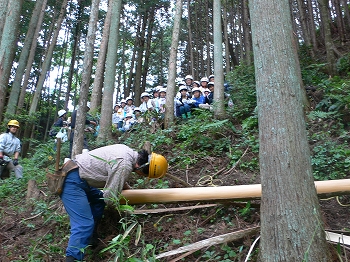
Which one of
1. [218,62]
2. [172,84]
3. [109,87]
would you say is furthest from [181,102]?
[109,87]

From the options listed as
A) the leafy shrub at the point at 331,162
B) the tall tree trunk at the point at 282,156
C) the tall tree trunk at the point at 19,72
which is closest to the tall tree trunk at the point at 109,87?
the tall tree trunk at the point at 19,72

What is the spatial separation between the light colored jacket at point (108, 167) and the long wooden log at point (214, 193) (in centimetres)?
38

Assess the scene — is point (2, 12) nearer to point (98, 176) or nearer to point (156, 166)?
point (98, 176)

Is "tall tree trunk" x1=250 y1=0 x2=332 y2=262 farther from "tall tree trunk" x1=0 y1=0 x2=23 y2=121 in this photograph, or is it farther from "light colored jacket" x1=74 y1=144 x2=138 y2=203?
"tall tree trunk" x1=0 y1=0 x2=23 y2=121

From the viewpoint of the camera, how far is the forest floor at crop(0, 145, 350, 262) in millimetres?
3764

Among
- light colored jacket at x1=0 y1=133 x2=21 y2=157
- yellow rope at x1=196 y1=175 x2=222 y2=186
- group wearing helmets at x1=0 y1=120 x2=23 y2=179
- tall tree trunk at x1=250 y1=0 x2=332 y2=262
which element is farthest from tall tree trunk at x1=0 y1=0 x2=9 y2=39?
tall tree trunk at x1=250 y1=0 x2=332 y2=262

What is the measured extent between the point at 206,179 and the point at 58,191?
260cm

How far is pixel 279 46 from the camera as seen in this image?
3.13m

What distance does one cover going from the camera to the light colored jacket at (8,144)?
801 cm

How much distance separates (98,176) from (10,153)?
5.06 metres

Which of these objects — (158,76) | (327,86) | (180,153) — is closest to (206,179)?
(180,153)

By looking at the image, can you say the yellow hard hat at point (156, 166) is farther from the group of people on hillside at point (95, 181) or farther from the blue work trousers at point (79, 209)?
the blue work trousers at point (79, 209)

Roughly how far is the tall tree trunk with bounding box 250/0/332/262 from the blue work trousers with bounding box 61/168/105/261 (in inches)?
83.5

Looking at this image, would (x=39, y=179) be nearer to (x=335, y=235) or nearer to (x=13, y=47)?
(x=13, y=47)
